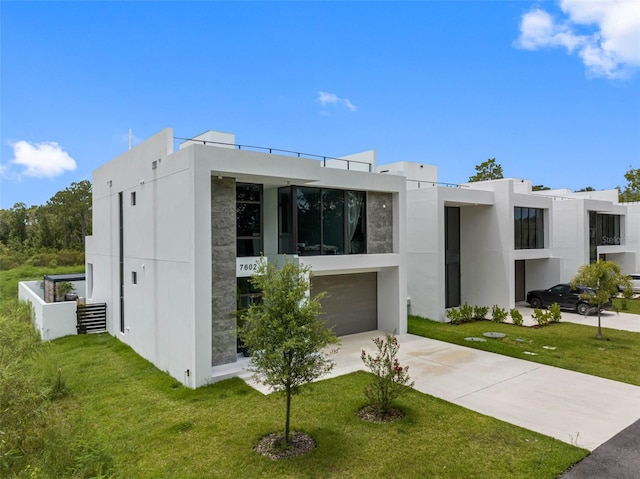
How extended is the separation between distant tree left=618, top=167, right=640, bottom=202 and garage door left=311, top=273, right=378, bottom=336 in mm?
48398

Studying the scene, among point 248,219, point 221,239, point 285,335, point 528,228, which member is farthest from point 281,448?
point 528,228

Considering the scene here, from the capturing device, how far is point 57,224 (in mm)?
48969

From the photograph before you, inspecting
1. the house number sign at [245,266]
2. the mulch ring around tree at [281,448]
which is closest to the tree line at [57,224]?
the house number sign at [245,266]

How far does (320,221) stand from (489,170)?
4036 cm

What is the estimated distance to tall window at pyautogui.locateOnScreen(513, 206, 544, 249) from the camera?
70.5ft

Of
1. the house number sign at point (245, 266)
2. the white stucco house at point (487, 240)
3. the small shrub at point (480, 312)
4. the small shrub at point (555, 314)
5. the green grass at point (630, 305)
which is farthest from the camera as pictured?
the green grass at point (630, 305)

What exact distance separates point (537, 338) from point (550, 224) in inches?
390

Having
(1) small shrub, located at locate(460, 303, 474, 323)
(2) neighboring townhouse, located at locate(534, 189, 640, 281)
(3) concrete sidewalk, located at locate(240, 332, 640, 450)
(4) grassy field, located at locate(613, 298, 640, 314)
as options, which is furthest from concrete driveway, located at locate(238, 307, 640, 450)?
(2) neighboring townhouse, located at locate(534, 189, 640, 281)

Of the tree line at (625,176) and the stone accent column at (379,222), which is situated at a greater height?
the tree line at (625,176)

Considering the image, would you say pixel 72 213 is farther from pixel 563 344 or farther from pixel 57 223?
pixel 563 344

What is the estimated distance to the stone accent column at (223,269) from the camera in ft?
37.9

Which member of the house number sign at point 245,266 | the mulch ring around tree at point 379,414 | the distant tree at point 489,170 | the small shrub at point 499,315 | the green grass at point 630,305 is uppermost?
the distant tree at point 489,170

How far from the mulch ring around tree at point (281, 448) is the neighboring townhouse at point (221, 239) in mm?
3635

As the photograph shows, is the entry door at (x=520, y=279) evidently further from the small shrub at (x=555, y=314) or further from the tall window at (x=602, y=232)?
the small shrub at (x=555, y=314)
